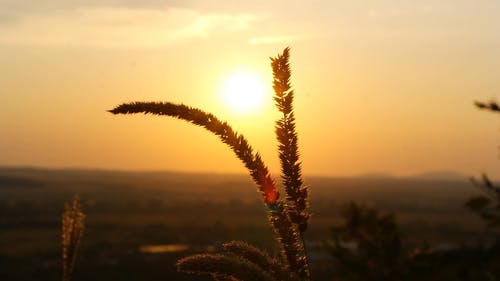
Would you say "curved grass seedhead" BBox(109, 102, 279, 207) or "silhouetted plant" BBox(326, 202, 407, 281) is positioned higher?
"curved grass seedhead" BBox(109, 102, 279, 207)

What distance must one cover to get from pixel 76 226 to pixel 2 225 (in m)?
99.9

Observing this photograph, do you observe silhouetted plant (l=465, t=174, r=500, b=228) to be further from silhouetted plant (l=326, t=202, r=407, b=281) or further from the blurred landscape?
the blurred landscape

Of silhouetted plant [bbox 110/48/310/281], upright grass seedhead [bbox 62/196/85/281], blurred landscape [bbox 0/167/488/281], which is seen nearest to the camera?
silhouetted plant [bbox 110/48/310/281]

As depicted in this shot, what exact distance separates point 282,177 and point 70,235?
13.7 feet

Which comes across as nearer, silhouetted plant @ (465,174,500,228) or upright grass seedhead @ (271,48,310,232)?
silhouetted plant @ (465,174,500,228)

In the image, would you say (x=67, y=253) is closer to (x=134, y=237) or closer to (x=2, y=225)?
(x=134, y=237)

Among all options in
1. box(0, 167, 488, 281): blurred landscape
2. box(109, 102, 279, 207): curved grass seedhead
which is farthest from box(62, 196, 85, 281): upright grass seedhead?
box(0, 167, 488, 281): blurred landscape

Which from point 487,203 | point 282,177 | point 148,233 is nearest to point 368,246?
point 487,203

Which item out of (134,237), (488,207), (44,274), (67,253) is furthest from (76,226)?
(134,237)

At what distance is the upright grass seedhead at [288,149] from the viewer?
3.19 metres

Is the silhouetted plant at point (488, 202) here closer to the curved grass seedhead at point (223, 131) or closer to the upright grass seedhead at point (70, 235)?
the curved grass seedhead at point (223, 131)

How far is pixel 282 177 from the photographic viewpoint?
3.26 metres

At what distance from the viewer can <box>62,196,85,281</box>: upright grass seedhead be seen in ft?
22.0

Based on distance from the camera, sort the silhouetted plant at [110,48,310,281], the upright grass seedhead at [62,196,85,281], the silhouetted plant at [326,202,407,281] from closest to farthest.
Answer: the silhouetted plant at [326,202,407,281] → the silhouetted plant at [110,48,310,281] → the upright grass seedhead at [62,196,85,281]
